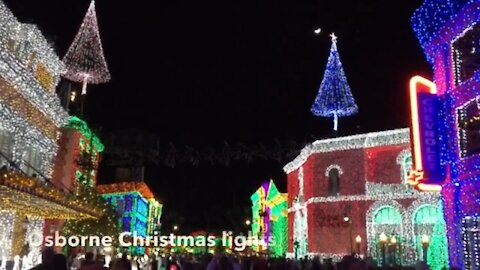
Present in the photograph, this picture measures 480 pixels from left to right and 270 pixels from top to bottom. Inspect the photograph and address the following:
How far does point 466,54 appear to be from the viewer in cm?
1898

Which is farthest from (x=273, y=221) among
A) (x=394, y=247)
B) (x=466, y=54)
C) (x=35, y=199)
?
(x=35, y=199)

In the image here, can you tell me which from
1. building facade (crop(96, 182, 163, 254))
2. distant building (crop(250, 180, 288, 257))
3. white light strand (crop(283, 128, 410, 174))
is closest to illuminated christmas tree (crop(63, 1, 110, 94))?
white light strand (crop(283, 128, 410, 174))

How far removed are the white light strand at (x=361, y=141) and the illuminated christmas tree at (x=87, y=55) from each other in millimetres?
14724

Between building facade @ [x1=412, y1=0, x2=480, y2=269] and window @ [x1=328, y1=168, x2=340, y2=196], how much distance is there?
15637 millimetres

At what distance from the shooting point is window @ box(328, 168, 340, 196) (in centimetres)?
3547

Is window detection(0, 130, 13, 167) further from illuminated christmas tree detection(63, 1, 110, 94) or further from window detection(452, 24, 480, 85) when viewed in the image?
window detection(452, 24, 480, 85)

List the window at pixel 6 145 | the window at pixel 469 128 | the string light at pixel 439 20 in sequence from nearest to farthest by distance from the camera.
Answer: the window at pixel 469 128, the string light at pixel 439 20, the window at pixel 6 145

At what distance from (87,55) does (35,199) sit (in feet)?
48.1

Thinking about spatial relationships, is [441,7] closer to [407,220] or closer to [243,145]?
[243,145]

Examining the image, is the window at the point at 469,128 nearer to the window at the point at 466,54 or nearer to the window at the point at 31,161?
the window at the point at 466,54

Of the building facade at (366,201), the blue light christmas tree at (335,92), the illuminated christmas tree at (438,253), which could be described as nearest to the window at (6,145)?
the illuminated christmas tree at (438,253)

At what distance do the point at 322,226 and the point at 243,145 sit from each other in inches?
432

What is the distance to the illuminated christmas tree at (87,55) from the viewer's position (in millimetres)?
27047

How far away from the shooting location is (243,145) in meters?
27.5
